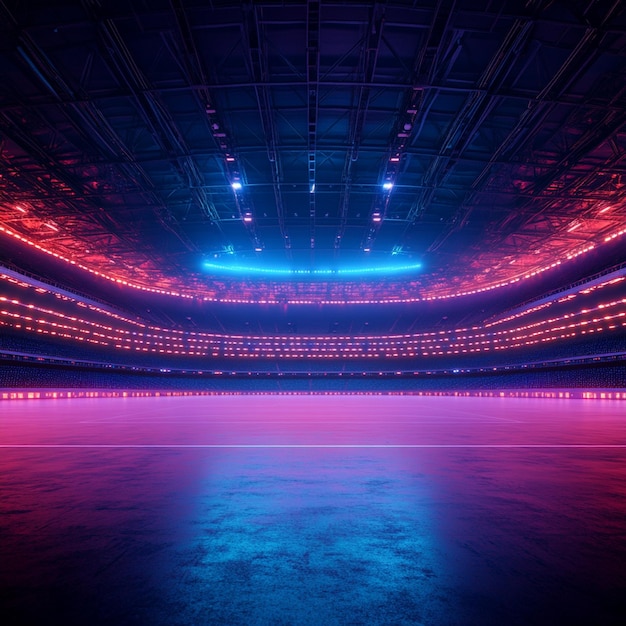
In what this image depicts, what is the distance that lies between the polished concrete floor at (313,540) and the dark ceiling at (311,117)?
11389mm

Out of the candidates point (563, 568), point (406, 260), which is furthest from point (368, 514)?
point (406, 260)

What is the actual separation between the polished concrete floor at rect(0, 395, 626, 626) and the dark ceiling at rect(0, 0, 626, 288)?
448 inches

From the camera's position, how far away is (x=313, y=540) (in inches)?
92.3

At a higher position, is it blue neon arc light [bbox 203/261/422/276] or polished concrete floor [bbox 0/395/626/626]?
blue neon arc light [bbox 203/261/422/276]

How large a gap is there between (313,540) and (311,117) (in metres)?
14.7

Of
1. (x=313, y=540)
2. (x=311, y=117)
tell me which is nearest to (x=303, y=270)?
(x=311, y=117)

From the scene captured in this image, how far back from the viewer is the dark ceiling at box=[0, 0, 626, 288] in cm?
1145

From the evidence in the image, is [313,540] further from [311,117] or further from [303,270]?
[303,270]

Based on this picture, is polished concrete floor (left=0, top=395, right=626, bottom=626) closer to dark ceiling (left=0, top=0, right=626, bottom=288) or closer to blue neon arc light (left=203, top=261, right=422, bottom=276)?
dark ceiling (left=0, top=0, right=626, bottom=288)

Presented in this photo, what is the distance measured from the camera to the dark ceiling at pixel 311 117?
11.4 meters

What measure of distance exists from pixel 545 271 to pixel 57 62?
112ft

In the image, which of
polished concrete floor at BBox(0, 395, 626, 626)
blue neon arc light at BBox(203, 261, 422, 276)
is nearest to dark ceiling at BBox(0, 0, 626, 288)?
polished concrete floor at BBox(0, 395, 626, 626)

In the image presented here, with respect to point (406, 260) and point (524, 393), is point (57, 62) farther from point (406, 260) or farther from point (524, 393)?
point (524, 393)

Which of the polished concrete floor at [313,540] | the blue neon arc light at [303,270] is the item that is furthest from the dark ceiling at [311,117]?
the blue neon arc light at [303,270]
